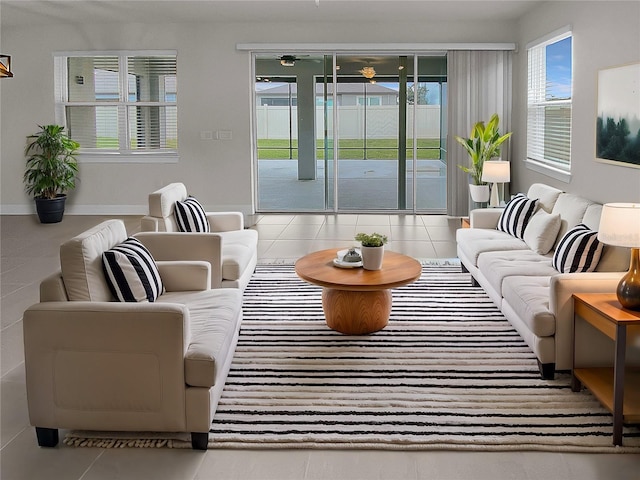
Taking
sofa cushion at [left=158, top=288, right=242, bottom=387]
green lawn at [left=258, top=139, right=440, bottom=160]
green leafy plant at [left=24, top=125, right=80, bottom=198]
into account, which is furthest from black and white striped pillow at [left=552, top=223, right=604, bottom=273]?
green leafy plant at [left=24, top=125, right=80, bottom=198]

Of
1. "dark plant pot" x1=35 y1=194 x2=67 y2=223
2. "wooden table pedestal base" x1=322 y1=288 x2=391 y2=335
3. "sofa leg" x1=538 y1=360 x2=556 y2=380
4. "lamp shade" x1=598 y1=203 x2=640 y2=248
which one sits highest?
"lamp shade" x1=598 y1=203 x2=640 y2=248

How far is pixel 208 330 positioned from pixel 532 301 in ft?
6.08

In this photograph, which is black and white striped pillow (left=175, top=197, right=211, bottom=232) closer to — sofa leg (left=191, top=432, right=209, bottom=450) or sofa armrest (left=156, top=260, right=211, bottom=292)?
sofa armrest (left=156, top=260, right=211, bottom=292)

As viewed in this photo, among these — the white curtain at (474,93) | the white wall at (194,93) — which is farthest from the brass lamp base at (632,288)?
the white curtain at (474,93)

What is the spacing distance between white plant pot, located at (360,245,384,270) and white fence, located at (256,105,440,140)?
551cm

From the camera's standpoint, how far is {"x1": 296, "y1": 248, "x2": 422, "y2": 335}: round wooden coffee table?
4.54 meters

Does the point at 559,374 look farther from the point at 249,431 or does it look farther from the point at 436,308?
the point at 249,431

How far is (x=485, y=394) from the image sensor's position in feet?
12.2

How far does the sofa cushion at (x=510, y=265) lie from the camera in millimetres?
4809

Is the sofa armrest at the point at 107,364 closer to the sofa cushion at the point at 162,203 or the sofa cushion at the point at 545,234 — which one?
the sofa cushion at the point at 162,203

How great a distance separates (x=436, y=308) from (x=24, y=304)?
10.3 feet

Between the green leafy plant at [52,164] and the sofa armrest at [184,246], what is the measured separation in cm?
514

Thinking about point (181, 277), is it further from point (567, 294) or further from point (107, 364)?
point (567, 294)

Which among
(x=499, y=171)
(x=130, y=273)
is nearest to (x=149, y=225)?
(x=130, y=273)
